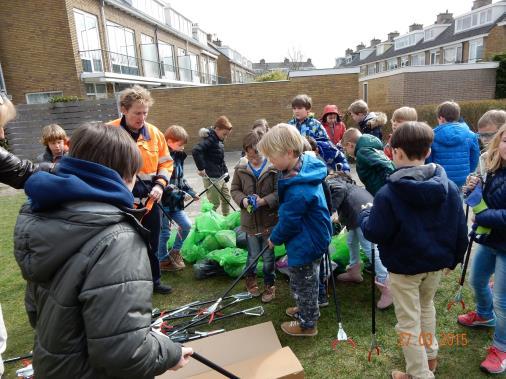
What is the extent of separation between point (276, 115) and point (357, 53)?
47216 millimetres

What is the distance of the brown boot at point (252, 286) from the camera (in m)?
3.93

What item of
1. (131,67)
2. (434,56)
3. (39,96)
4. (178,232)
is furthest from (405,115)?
(434,56)

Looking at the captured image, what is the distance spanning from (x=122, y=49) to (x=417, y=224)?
2357 centimetres

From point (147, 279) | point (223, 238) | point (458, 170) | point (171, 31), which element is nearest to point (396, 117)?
point (458, 170)

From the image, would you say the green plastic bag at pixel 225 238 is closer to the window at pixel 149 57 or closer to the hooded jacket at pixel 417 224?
the hooded jacket at pixel 417 224

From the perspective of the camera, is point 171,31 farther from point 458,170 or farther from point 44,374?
point 44,374

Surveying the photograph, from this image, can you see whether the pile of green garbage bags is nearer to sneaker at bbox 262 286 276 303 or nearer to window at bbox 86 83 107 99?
sneaker at bbox 262 286 276 303

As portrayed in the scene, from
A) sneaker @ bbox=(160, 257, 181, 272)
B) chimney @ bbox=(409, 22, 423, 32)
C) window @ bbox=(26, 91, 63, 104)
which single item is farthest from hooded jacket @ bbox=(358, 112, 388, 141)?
chimney @ bbox=(409, 22, 423, 32)

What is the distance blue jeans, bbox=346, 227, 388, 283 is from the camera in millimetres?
3625

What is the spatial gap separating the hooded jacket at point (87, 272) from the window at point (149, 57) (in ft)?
84.9

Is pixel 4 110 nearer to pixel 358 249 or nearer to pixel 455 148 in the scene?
pixel 358 249

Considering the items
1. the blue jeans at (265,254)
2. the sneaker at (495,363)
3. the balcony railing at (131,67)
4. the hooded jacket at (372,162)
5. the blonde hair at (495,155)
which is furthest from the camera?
the balcony railing at (131,67)

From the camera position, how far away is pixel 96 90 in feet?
62.4

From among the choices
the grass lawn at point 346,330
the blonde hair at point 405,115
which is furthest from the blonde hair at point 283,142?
the blonde hair at point 405,115
